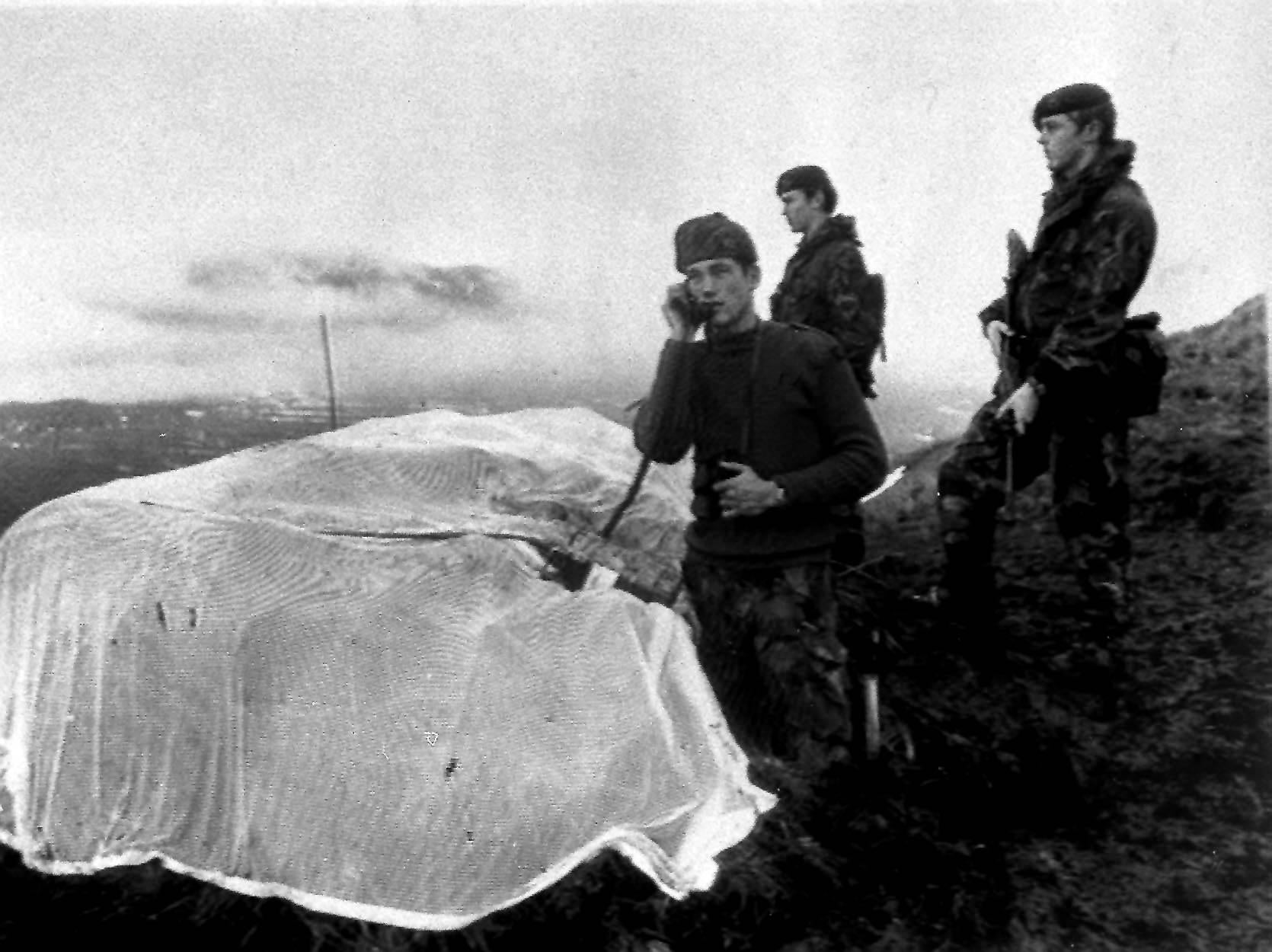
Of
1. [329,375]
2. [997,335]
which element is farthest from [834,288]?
[329,375]

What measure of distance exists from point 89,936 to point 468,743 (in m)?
1.08

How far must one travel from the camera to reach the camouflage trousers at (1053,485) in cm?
297

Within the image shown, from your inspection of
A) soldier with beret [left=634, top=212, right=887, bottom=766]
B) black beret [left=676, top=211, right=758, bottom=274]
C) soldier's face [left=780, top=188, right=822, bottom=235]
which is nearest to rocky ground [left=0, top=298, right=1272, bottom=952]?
soldier with beret [left=634, top=212, right=887, bottom=766]

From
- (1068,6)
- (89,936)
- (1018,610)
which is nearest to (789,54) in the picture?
(1068,6)

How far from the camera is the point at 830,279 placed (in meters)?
3.75

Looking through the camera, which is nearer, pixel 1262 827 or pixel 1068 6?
pixel 1262 827

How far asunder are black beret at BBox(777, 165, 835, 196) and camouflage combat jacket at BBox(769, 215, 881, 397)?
0.15 metres

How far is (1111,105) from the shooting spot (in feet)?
9.55

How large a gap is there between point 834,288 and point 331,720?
9.11 ft

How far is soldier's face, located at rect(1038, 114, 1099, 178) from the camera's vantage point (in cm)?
291

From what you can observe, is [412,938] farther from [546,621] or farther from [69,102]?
[69,102]

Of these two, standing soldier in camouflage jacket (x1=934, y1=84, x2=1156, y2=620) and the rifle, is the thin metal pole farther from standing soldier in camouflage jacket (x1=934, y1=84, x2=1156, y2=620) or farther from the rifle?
the rifle

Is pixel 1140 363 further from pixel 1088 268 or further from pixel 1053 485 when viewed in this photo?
pixel 1053 485

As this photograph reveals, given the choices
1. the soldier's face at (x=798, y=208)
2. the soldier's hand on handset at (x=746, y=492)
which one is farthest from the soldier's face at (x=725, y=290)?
the soldier's face at (x=798, y=208)
